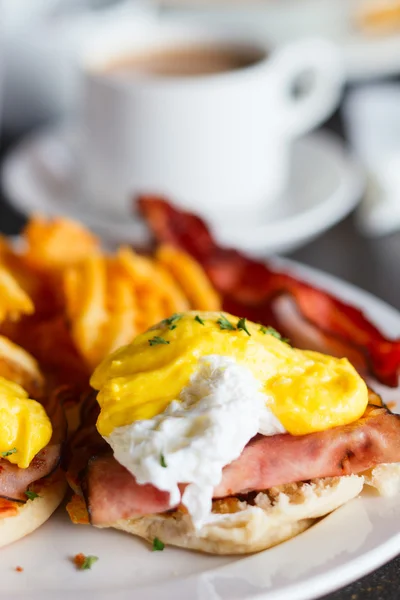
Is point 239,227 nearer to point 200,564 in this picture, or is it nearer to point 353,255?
point 353,255

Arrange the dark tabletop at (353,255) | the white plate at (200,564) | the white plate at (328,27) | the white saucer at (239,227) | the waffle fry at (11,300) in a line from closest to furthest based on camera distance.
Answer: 1. the white plate at (200,564)
2. the waffle fry at (11,300)
3. the white saucer at (239,227)
4. the dark tabletop at (353,255)
5. the white plate at (328,27)

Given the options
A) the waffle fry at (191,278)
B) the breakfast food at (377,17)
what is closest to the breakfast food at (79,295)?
the waffle fry at (191,278)

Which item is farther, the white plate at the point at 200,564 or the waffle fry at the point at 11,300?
the waffle fry at the point at 11,300

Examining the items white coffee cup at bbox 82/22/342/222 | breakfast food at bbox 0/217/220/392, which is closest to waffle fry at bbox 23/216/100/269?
breakfast food at bbox 0/217/220/392

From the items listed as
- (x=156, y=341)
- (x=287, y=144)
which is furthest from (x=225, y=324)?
(x=287, y=144)

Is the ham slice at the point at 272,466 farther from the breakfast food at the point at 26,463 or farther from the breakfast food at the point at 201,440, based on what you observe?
the breakfast food at the point at 26,463

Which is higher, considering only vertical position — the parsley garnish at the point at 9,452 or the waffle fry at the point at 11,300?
the parsley garnish at the point at 9,452

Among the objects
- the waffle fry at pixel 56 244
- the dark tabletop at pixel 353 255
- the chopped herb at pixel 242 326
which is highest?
the chopped herb at pixel 242 326
